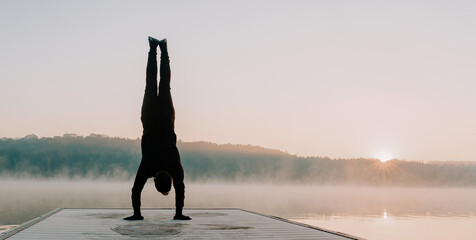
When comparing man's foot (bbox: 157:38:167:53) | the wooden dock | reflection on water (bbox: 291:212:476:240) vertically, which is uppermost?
man's foot (bbox: 157:38:167:53)

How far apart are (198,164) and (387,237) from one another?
146m

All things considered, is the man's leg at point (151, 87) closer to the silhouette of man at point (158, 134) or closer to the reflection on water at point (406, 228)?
the silhouette of man at point (158, 134)

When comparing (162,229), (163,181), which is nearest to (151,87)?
(163,181)

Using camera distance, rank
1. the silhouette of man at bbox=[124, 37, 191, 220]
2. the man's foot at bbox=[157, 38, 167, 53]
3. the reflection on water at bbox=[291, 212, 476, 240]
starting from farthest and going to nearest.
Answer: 1. the reflection on water at bbox=[291, 212, 476, 240]
2. the man's foot at bbox=[157, 38, 167, 53]
3. the silhouette of man at bbox=[124, 37, 191, 220]

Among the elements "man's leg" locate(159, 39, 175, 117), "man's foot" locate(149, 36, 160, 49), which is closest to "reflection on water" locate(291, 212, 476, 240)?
"man's leg" locate(159, 39, 175, 117)

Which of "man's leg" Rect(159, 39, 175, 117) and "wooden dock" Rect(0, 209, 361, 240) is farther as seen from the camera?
"man's leg" Rect(159, 39, 175, 117)

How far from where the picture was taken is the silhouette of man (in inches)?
445

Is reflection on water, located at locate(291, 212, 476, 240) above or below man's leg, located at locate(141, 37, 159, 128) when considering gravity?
below

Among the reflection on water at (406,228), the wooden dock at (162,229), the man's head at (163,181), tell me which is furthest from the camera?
the reflection on water at (406,228)

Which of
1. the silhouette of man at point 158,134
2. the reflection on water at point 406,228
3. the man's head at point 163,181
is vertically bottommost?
the reflection on water at point 406,228

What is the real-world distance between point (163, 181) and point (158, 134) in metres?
1.09

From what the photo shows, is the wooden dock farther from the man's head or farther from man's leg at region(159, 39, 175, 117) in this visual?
man's leg at region(159, 39, 175, 117)

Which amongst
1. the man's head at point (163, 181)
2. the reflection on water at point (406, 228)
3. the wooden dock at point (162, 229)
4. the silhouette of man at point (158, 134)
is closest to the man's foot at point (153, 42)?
the silhouette of man at point (158, 134)

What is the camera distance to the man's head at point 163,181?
11188 mm
